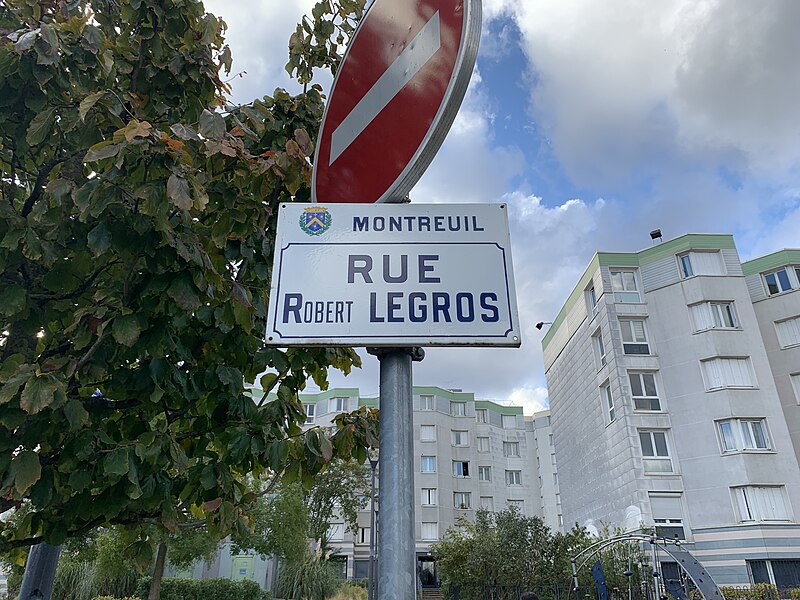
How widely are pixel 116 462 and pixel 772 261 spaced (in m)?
28.2

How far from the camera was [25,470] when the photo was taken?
2.03 metres

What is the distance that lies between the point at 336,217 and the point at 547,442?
157 feet

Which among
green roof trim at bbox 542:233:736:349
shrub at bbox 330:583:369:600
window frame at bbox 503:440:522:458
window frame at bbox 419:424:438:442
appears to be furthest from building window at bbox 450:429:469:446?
green roof trim at bbox 542:233:736:349

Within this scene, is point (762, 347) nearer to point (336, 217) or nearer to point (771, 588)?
point (771, 588)

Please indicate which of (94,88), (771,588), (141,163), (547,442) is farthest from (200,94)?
(547,442)

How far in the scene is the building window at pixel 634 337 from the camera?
2294cm

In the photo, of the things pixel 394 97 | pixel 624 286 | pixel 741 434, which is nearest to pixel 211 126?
pixel 394 97

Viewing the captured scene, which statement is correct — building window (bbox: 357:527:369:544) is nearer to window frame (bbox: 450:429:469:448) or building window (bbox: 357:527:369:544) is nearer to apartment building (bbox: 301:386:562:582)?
apartment building (bbox: 301:386:562:582)

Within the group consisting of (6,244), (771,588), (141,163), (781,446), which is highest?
(781,446)

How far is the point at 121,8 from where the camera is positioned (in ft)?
10.1

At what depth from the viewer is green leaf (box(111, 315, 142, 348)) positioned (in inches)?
85.1

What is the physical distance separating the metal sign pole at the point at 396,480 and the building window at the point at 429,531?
39.3 metres

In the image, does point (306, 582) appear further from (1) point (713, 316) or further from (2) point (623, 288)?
(1) point (713, 316)

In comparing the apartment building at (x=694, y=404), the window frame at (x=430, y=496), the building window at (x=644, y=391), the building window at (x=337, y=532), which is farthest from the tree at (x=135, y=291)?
the building window at (x=337, y=532)
